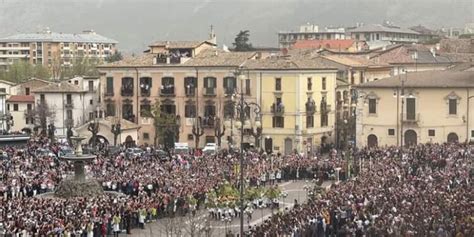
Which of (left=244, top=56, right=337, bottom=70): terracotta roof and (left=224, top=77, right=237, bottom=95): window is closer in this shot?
(left=244, top=56, right=337, bottom=70): terracotta roof

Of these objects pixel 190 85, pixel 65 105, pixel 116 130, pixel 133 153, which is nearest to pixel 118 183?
pixel 133 153

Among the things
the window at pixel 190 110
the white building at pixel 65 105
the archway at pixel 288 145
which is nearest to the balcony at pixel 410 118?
the archway at pixel 288 145

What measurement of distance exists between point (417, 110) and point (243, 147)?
24.1 metres

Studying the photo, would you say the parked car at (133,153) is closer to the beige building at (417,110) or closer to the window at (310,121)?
the window at (310,121)

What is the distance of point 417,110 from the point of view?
187 ft

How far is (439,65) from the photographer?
79.2 metres

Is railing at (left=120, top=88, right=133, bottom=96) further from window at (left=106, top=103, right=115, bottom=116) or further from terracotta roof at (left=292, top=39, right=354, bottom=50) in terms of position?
terracotta roof at (left=292, top=39, right=354, bottom=50)

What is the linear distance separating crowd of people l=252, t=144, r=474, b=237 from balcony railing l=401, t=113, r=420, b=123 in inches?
664

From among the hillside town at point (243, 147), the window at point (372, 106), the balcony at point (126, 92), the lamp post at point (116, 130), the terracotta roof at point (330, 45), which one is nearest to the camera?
the hillside town at point (243, 147)

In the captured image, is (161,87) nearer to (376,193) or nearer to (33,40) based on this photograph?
(376,193)

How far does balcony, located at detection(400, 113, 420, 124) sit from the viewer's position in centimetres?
5681

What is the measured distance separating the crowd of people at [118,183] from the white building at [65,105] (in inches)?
521

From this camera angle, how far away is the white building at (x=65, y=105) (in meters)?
67.9

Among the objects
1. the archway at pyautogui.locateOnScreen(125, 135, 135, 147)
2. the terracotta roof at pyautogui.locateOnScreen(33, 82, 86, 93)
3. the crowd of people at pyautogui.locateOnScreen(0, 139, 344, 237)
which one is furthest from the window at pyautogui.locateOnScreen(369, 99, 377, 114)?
the terracotta roof at pyautogui.locateOnScreen(33, 82, 86, 93)
